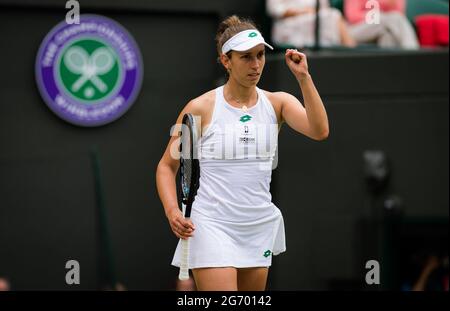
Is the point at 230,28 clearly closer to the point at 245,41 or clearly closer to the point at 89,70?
the point at 245,41

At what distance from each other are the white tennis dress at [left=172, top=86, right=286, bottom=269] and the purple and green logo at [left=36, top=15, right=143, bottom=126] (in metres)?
5.27

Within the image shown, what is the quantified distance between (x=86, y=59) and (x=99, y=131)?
0.68 meters

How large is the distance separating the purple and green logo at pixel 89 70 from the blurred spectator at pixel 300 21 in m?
1.40

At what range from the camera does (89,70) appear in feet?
33.8

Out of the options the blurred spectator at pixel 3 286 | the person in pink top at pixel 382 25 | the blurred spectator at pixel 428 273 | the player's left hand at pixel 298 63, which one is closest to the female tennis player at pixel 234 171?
the player's left hand at pixel 298 63

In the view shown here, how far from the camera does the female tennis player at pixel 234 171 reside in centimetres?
509

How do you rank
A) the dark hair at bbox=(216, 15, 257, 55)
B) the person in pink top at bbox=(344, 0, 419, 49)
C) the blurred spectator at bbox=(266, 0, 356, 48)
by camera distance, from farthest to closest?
the person in pink top at bbox=(344, 0, 419, 49) → the blurred spectator at bbox=(266, 0, 356, 48) → the dark hair at bbox=(216, 15, 257, 55)

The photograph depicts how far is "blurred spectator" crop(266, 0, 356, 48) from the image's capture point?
32.3 feet

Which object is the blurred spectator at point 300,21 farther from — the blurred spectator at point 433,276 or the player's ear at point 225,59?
the player's ear at point 225,59

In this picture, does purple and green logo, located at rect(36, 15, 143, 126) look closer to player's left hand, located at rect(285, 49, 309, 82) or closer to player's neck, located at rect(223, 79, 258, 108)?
player's neck, located at rect(223, 79, 258, 108)

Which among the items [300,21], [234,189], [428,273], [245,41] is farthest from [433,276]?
[245,41]

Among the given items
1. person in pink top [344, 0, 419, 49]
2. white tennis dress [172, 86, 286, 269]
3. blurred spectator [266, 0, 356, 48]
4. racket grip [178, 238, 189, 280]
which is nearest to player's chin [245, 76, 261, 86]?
white tennis dress [172, 86, 286, 269]

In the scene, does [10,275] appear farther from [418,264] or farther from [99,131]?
[418,264]

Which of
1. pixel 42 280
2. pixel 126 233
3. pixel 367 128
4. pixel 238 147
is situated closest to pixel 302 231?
pixel 367 128
